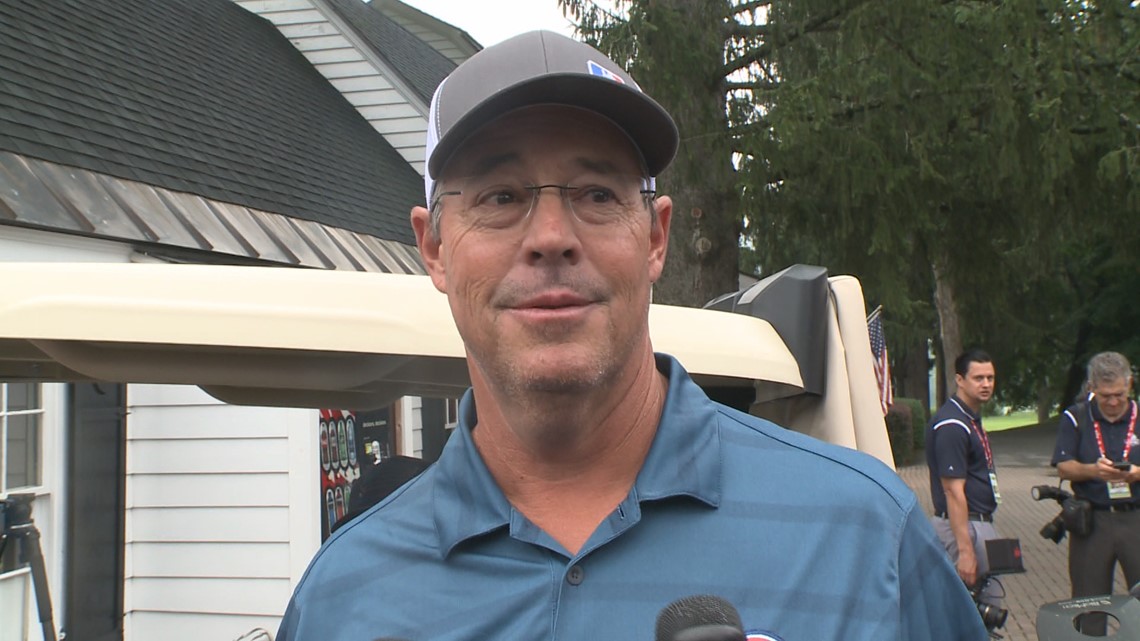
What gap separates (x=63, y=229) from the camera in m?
6.08

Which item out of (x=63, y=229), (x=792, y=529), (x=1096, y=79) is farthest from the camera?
(x=1096, y=79)

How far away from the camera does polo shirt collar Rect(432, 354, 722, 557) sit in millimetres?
1606

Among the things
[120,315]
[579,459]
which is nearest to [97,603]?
[120,315]

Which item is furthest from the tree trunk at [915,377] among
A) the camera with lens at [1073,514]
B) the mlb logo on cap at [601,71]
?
the mlb logo on cap at [601,71]

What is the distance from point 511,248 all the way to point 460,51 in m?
19.5

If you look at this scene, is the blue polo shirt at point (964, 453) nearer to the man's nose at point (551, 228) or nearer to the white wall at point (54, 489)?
the white wall at point (54, 489)

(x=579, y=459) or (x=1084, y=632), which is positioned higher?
(x=579, y=459)

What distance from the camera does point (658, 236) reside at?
1828 millimetres

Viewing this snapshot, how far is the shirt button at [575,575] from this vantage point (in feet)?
5.07

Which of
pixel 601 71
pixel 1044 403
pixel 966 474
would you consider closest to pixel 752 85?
pixel 966 474

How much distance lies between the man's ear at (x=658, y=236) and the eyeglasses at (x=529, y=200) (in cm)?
12

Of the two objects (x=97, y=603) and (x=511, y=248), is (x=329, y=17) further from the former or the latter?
(x=511, y=248)

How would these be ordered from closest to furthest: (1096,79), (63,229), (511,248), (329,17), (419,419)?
(511,248), (63,229), (1096,79), (419,419), (329,17)

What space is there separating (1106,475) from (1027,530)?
8679 millimetres
